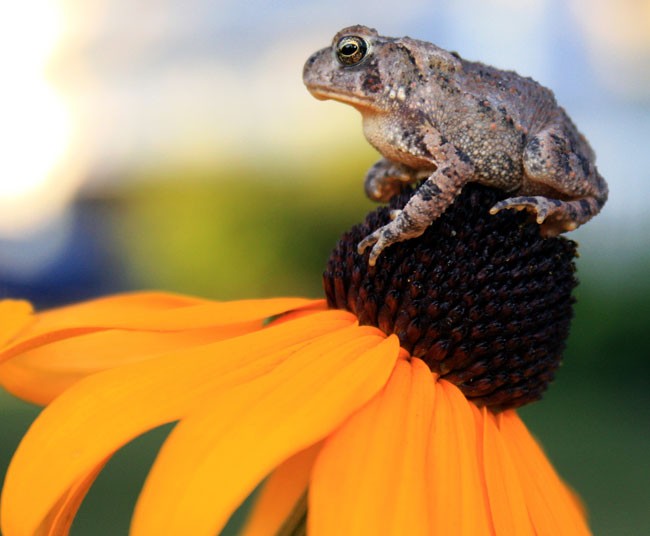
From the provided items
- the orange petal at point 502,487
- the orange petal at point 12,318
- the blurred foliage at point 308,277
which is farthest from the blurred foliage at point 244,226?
the orange petal at point 502,487

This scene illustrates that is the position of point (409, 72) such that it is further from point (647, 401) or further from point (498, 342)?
point (647, 401)

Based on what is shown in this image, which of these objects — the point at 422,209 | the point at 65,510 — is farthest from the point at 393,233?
the point at 65,510

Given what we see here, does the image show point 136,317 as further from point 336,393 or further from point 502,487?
point 502,487

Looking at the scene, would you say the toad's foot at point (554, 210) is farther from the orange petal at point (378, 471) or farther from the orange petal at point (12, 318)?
the orange petal at point (12, 318)

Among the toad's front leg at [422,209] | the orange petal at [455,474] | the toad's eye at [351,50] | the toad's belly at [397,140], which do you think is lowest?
the orange petal at [455,474]

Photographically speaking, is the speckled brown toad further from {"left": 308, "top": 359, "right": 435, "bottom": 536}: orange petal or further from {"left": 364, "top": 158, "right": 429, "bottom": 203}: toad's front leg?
{"left": 308, "top": 359, "right": 435, "bottom": 536}: orange petal

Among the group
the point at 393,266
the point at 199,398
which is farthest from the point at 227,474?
the point at 393,266

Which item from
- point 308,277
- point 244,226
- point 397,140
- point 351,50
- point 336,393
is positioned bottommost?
point 308,277
